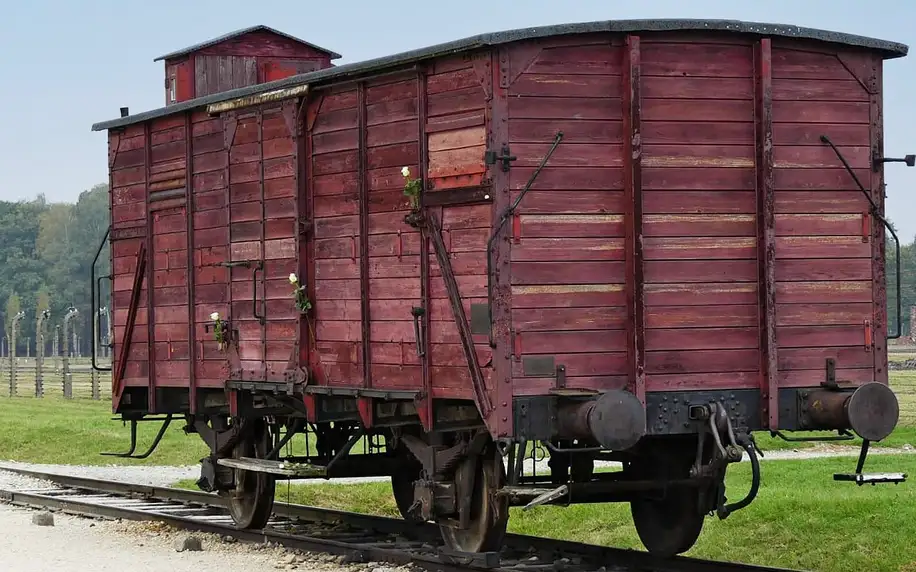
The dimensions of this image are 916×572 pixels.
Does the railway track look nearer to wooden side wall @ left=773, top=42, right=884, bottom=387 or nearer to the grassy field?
the grassy field

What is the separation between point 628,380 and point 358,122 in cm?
329

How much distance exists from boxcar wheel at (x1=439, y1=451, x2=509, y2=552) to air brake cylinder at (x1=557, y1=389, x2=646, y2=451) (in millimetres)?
990

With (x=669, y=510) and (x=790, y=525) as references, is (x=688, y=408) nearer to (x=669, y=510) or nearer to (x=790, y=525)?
(x=669, y=510)

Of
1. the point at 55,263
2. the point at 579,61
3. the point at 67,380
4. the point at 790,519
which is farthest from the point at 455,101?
the point at 55,263

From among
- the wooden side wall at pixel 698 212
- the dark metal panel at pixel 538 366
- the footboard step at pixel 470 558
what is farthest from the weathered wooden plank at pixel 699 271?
the footboard step at pixel 470 558

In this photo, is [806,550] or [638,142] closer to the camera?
[638,142]

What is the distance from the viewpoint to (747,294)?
11062mm

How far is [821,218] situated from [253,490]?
6.23 metres

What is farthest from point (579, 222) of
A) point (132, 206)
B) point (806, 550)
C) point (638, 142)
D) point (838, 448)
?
point (838, 448)

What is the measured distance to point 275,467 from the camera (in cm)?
1334

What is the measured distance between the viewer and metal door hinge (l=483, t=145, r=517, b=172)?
10.4 m

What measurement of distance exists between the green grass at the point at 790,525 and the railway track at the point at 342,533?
5.10ft

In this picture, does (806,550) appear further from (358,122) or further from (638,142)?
(358,122)

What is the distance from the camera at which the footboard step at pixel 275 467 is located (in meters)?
13.0
